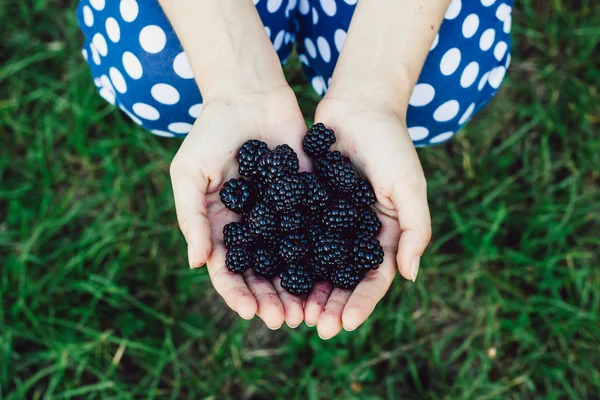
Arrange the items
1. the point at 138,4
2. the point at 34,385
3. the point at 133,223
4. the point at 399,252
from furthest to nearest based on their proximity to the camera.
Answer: the point at 133,223 < the point at 34,385 < the point at 138,4 < the point at 399,252

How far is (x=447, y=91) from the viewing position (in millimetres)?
2041

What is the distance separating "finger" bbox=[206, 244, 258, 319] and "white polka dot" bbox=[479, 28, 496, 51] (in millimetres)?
1148

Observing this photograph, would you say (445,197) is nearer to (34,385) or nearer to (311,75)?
(311,75)

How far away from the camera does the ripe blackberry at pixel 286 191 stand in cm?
177

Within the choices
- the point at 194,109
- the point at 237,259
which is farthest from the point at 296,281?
the point at 194,109

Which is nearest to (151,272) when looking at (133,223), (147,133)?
(133,223)

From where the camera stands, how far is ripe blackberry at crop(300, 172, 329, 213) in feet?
6.01

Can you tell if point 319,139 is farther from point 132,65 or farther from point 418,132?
point 132,65

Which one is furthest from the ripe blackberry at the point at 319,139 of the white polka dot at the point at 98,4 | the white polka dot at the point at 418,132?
the white polka dot at the point at 98,4

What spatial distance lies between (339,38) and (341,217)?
0.71 metres

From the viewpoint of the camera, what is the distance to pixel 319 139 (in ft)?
6.07

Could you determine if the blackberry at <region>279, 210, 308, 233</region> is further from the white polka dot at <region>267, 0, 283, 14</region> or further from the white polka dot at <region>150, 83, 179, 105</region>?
the white polka dot at <region>267, 0, 283, 14</region>

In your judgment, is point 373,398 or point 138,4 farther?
point 373,398

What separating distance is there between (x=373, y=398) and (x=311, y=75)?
1.44m
